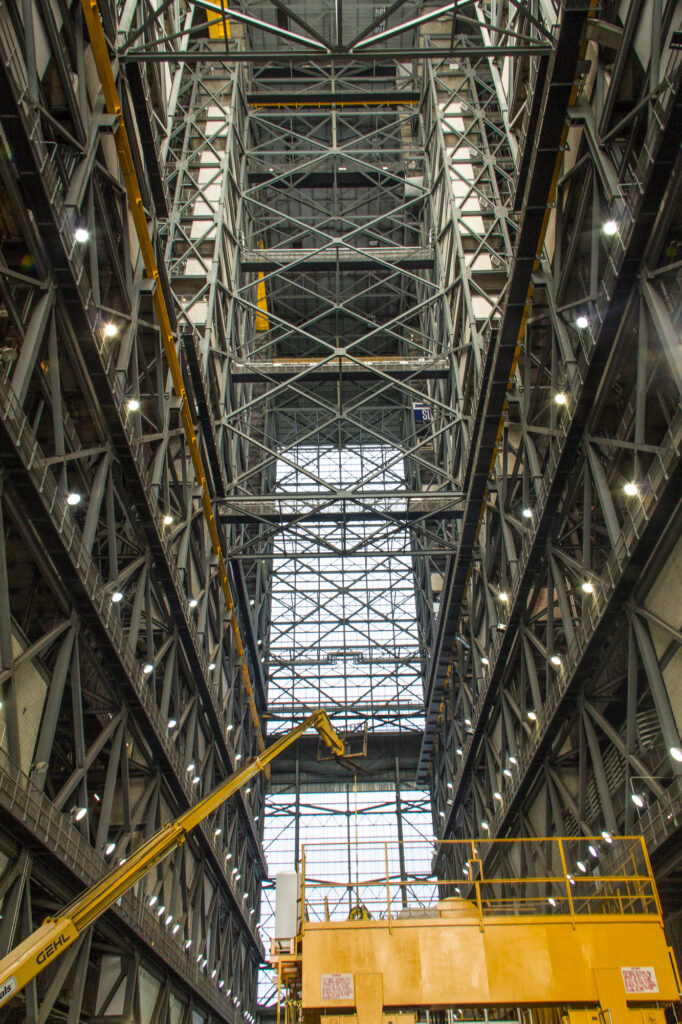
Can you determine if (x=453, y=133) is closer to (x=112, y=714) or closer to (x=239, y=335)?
(x=239, y=335)

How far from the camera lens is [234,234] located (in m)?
46.3

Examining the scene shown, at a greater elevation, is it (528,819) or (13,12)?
(13,12)

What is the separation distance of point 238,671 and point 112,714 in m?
20.9

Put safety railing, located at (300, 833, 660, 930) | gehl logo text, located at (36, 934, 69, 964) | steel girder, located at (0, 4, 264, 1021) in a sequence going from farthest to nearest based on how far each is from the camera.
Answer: steel girder, located at (0, 4, 264, 1021)
safety railing, located at (300, 833, 660, 930)
gehl logo text, located at (36, 934, 69, 964)

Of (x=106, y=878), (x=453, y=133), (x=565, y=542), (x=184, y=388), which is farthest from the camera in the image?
(x=453, y=133)

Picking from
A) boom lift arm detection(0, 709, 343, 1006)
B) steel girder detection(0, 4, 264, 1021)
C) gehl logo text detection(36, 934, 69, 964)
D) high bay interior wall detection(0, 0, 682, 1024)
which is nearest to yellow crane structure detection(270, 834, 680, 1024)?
high bay interior wall detection(0, 0, 682, 1024)

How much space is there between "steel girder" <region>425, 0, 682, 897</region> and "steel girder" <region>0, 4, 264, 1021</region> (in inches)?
522

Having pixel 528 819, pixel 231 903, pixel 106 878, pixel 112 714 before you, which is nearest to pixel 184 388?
pixel 112 714

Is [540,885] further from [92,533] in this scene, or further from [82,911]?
[92,533]

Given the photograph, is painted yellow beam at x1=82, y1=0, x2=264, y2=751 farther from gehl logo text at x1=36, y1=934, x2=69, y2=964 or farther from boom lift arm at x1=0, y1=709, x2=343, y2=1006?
gehl logo text at x1=36, y1=934, x2=69, y2=964

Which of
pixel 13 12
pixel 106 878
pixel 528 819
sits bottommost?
pixel 106 878

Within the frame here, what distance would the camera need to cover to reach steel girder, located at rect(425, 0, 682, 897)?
63.6 feet

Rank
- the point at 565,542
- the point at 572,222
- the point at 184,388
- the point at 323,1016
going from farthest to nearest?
the point at 184,388 → the point at 565,542 → the point at 572,222 → the point at 323,1016

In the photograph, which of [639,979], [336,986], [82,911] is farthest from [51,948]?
[639,979]
